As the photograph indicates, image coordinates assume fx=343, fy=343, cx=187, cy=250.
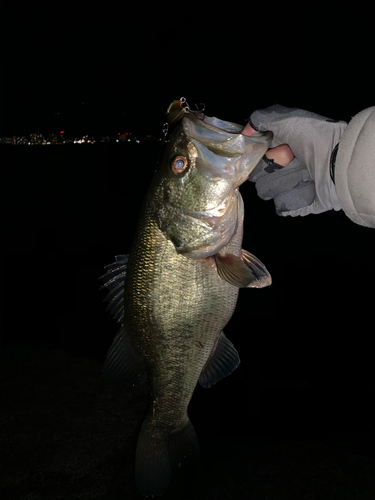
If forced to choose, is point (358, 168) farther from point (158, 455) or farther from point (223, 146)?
point (158, 455)

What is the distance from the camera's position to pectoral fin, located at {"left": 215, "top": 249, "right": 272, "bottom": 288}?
1.77 meters

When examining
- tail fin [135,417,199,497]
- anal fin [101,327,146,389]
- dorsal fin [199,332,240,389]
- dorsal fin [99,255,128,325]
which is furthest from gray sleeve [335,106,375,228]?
tail fin [135,417,199,497]

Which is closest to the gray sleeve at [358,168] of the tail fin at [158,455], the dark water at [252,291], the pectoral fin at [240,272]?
the pectoral fin at [240,272]

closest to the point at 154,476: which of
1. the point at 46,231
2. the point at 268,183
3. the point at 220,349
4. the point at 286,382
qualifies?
the point at 220,349

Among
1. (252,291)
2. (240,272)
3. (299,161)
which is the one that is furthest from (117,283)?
(252,291)

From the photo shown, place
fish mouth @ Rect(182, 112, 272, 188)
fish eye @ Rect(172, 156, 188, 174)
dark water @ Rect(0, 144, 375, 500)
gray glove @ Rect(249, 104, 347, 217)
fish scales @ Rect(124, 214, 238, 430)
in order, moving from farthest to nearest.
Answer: dark water @ Rect(0, 144, 375, 500) < gray glove @ Rect(249, 104, 347, 217) < fish scales @ Rect(124, 214, 238, 430) < fish eye @ Rect(172, 156, 188, 174) < fish mouth @ Rect(182, 112, 272, 188)

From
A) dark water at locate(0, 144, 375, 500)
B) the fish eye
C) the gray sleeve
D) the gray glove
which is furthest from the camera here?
dark water at locate(0, 144, 375, 500)

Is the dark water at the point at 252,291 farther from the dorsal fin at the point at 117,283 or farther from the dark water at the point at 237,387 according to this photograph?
the dorsal fin at the point at 117,283

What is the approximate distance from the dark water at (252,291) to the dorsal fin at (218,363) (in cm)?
286

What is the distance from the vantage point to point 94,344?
5.49 metres

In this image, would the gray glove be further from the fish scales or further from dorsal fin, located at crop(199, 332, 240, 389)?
dorsal fin, located at crop(199, 332, 240, 389)

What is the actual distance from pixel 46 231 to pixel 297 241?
8490 millimetres

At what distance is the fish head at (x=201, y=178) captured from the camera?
1.63 m

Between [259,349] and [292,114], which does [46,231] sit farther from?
[292,114]
